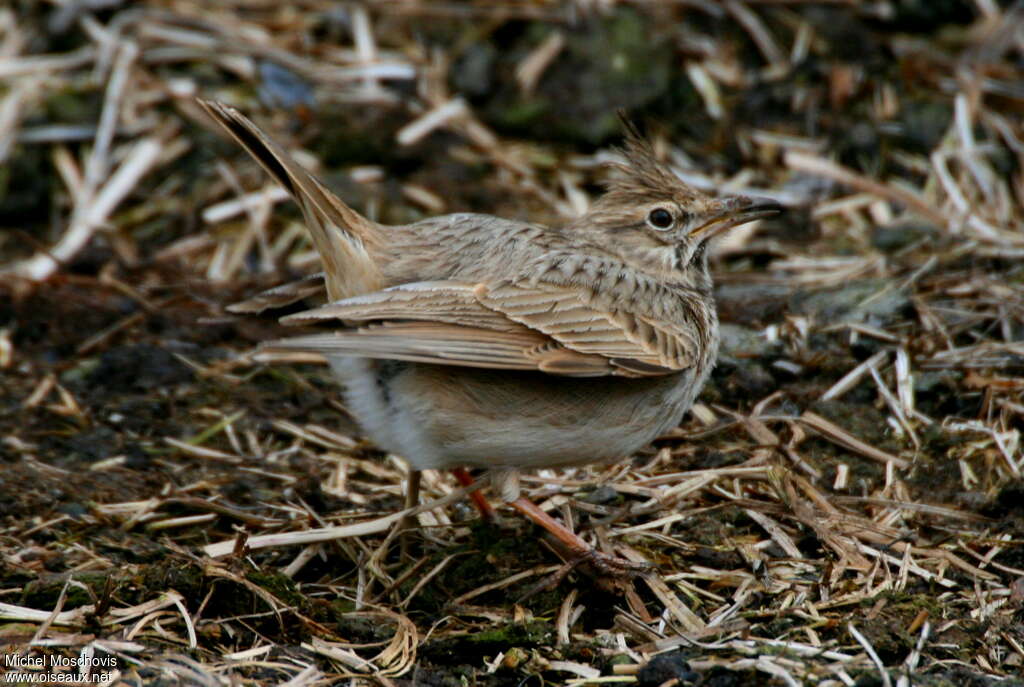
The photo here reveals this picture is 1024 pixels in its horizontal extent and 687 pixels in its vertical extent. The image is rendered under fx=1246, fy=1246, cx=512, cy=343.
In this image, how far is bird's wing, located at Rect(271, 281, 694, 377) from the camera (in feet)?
15.4

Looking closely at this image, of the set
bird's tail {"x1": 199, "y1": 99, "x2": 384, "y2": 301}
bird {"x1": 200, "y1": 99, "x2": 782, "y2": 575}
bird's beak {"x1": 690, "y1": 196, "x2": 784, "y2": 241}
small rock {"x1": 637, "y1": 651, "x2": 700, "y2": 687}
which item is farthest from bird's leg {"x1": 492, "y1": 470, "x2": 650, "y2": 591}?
bird's beak {"x1": 690, "y1": 196, "x2": 784, "y2": 241}

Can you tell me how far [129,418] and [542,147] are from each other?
3763 mm

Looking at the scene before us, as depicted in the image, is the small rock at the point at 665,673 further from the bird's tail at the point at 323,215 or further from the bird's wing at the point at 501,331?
the bird's tail at the point at 323,215

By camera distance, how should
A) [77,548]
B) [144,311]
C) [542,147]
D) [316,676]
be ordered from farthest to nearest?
[542,147] → [144,311] → [77,548] → [316,676]

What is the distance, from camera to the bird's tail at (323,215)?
16.6 ft

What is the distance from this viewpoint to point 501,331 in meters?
4.98

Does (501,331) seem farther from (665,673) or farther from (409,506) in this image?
(665,673)

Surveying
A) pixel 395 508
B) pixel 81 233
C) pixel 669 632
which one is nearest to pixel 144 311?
pixel 81 233

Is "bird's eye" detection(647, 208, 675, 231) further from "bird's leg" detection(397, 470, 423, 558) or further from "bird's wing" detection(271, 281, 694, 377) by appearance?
"bird's leg" detection(397, 470, 423, 558)

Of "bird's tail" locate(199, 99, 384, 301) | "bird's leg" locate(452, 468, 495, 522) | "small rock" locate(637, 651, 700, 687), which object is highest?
"bird's tail" locate(199, 99, 384, 301)

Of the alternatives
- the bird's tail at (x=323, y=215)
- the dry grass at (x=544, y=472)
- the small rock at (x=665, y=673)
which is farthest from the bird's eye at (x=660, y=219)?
the small rock at (x=665, y=673)

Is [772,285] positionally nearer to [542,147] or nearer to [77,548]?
[542,147]

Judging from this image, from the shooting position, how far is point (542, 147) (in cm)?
888

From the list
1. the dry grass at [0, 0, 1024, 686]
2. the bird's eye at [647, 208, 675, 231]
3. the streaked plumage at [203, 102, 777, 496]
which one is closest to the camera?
the dry grass at [0, 0, 1024, 686]
